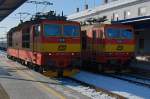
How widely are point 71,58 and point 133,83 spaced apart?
151 inches

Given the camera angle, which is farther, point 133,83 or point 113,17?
point 113,17

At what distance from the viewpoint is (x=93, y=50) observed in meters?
24.4

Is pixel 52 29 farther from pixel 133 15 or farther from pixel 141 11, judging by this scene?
pixel 133 15

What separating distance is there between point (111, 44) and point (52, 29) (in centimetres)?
423

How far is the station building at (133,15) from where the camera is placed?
3110 cm

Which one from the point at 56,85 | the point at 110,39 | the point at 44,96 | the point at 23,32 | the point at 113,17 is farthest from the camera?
the point at 113,17

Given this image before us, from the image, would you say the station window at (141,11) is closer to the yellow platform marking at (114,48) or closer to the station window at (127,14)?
the station window at (127,14)

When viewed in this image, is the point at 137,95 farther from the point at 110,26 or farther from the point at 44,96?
the point at 110,26

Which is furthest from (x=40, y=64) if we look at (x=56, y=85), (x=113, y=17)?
(x=113, y=17)

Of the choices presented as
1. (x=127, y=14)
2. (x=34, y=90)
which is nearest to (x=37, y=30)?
(x=34, y=90)

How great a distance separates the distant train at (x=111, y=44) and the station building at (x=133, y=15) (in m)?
4.77

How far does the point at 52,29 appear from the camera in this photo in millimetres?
20500

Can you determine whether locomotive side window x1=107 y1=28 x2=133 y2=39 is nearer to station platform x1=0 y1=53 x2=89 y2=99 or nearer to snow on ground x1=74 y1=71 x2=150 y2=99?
snow on ground x1=74 y1=71 x2=150 y2=99

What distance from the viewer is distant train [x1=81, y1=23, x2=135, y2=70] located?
2320cm
